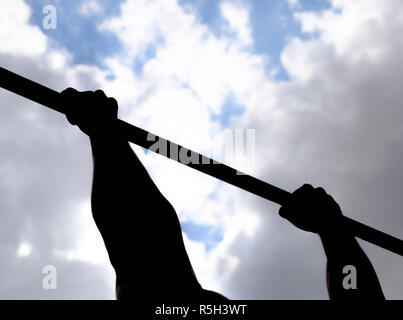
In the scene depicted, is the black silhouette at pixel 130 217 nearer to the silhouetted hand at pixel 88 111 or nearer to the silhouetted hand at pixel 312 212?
the silhouetted hand at pixel 88 111

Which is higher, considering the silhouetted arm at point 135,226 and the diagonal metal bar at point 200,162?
the diagonal metal bar at point 200,162

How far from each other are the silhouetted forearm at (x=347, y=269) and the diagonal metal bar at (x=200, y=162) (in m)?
0.10

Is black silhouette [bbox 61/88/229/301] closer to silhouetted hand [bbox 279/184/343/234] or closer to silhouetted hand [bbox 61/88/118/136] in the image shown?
silhouetted hand [bbox 61/88/118/136]

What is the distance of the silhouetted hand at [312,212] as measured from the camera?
2.44m

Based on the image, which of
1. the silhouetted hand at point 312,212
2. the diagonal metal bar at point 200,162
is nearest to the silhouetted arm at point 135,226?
the diagonal metal bar at point 200,162

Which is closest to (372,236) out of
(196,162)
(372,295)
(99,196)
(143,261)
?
(372,295)

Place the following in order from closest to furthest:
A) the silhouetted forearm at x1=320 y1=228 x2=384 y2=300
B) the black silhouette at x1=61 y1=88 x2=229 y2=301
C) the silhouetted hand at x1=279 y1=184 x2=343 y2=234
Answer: the black silhouette at x1=61 y1=88 x2=229 y2=301 → the silhouetted forearm at x1=320 y1=228 x2=384 y2=300 → the silhouetted hand at x1=279 y1=184 x2=343 y2=234

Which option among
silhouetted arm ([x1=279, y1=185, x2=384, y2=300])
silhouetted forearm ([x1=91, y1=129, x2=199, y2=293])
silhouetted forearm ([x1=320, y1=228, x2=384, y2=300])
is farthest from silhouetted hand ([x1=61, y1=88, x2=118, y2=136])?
silhouetted forearm ([x1=320, y1=228, x2=384, y2=300])

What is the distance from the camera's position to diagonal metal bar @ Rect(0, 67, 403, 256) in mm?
1933

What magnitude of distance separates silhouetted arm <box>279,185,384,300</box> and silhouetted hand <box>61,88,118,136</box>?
115 cm

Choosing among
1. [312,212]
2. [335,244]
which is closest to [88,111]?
[312,212]
